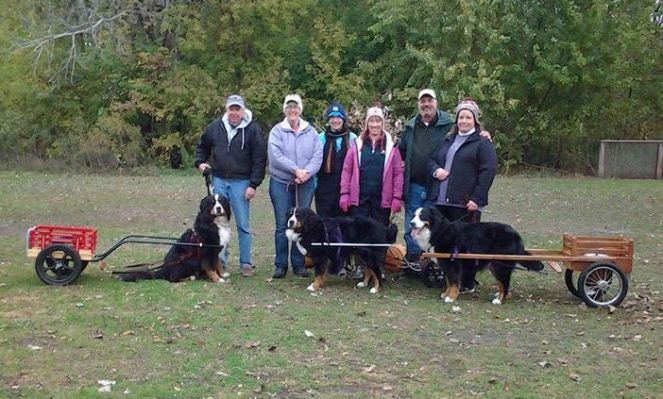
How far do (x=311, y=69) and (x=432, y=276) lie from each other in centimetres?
1952

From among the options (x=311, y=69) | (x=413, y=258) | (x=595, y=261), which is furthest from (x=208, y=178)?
(x=311, y=69)

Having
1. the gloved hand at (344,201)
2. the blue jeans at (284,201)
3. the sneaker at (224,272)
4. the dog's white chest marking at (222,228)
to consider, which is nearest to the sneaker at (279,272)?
the blue jeans at (284,201)

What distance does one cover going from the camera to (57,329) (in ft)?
20.4

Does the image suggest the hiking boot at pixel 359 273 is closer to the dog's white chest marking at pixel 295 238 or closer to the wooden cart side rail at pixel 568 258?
the dog's white chest marking at pixel 295 238

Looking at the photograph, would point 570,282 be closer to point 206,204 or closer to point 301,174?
point 301,174

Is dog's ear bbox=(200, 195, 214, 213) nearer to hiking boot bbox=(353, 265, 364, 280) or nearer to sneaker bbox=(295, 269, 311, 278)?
sneaker bbox=(295, 269, 311, 278)

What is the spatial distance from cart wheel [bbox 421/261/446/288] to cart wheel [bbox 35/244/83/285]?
11.2ft

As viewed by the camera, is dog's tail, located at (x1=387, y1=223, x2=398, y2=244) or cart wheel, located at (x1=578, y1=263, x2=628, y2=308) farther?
dog's tail, located at (x1=387, y1=223, x2=398, y2=244)

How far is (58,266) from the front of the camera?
7.73 m

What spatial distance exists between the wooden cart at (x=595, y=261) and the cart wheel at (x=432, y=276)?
2.34 ft

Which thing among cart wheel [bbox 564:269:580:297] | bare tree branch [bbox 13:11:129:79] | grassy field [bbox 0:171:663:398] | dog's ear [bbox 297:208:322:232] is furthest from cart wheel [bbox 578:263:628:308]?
bare tree branch [bbox 13:11:129:79]

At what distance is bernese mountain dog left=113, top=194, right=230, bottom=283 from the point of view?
793 centimetres

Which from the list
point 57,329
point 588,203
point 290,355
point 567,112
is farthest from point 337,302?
point 567,112

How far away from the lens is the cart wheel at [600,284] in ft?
23.4
